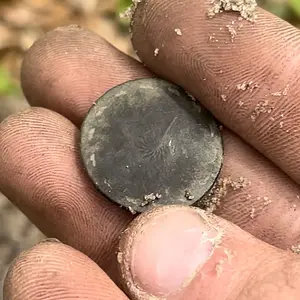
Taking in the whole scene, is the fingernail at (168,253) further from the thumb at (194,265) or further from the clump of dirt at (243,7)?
the clump of dirt at (243,7)

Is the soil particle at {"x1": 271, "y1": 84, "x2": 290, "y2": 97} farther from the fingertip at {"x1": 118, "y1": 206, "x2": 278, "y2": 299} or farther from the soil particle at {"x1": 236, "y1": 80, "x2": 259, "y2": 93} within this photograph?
the fingertip at {"x1": 118, "y1": 206, "x2": 278, "y2": 299}

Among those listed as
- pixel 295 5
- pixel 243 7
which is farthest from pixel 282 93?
pixel 295 5

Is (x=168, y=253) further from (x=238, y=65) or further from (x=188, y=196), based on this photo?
(x=238, y=65)

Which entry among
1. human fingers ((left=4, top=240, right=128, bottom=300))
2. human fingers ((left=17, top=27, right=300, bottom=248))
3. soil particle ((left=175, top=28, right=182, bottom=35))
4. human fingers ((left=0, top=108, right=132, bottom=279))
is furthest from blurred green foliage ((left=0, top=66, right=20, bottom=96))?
human fingers ((left=4, top=240, right=128, bottom=300))

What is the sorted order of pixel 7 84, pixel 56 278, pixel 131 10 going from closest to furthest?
pixel 56 278, pixel 131 10, pixel 7 84

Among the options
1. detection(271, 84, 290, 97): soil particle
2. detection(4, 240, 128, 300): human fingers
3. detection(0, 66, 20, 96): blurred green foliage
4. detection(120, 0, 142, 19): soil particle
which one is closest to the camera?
detection(4, 240, 128, 300): human fingers

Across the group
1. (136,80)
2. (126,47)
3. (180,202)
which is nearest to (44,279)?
(180,202)

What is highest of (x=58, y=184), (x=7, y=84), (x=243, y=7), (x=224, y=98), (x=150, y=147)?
(x=243, y=7)

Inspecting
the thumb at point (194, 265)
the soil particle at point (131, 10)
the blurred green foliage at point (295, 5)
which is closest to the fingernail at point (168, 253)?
the thumb at point (194, 265)
